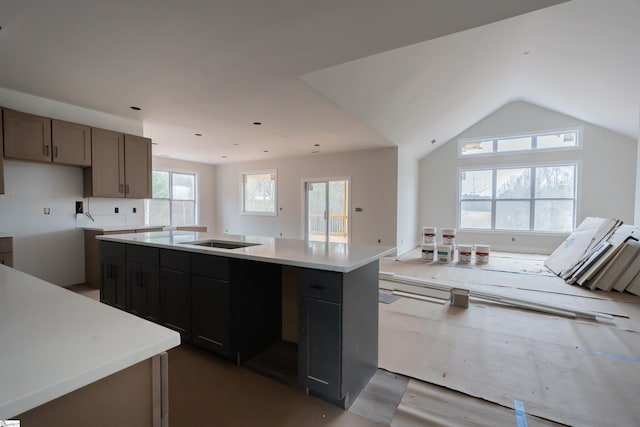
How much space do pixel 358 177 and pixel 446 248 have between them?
2505 mm

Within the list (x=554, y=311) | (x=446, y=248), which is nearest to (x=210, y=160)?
(x=446, y=248)

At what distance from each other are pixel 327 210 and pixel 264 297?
514 cm

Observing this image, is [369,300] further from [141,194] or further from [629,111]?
[629,111]

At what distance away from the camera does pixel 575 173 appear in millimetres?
6930

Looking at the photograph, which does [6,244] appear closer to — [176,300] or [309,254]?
[176,300]

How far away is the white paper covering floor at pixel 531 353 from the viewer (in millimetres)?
1895

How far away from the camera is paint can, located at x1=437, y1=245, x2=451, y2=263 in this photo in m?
5.98

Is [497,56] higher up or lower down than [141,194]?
higher up

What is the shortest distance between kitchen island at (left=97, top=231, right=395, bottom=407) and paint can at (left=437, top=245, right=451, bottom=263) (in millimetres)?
4163

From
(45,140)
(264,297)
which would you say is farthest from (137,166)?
(264,297)

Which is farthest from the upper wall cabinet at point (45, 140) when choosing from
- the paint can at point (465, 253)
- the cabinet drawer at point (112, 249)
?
the paint can at point (465, 253)

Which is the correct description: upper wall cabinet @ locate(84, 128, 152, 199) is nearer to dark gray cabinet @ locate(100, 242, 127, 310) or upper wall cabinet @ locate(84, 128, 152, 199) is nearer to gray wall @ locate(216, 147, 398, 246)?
dark gray cabinet @ locate(100, 242, 127, 310)

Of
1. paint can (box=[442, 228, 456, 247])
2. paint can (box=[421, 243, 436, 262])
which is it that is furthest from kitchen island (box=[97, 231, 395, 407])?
paint can (box=[442, 228, 456, 247])

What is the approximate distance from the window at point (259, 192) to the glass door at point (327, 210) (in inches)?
45.8
